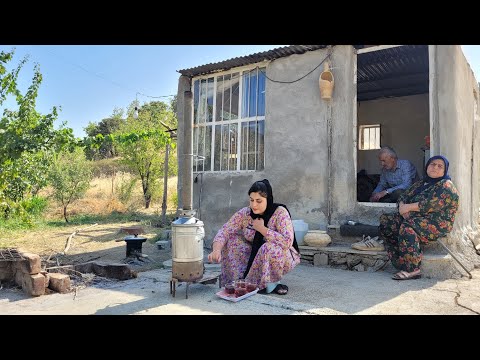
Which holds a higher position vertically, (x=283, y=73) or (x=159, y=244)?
(x=283, y=73)

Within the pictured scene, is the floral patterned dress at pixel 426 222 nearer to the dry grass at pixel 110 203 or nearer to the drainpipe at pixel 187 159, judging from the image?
the drainpipe at pixel 187 159

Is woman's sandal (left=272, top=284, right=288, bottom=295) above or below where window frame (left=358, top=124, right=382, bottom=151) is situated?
below

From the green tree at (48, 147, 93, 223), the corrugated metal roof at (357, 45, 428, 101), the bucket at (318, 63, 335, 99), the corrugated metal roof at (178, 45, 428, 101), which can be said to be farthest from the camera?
the green tree at (48, 147, 93, 223)

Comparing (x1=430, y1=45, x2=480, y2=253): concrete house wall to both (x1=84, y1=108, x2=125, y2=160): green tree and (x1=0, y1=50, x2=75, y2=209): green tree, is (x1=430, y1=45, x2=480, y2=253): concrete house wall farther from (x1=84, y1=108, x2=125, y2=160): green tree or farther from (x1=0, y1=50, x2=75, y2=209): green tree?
(x1=84, y1=108, x2=125, y2=160): green tree

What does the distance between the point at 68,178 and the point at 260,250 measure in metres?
11.6

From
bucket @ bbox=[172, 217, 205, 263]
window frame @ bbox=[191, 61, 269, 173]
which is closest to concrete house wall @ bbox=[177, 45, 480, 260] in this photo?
window frame @ bbox=[191, 61, 269, 173]

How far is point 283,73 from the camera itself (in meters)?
7.01

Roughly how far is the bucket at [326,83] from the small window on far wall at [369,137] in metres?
5.60

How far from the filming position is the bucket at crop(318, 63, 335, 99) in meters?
6.30

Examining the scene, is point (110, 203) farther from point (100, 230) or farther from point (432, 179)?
point (432, 179)

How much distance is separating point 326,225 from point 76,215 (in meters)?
12.1

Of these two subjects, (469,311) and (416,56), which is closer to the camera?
(469,311)
